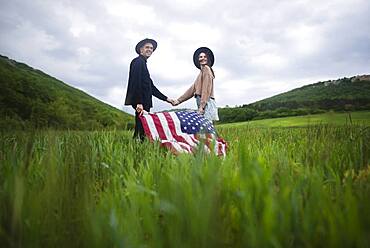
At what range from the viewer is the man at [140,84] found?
648 centimetres

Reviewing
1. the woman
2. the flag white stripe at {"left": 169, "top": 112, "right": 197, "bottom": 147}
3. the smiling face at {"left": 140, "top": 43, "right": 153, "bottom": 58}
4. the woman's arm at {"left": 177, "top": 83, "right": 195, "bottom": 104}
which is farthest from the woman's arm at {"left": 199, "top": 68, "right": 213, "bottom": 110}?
the smiling face at {"left": 140, "top": 43, "right": 153, "bottom": 58}

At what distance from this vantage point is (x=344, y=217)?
1.05m

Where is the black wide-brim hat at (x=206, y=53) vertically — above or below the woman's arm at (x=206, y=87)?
above

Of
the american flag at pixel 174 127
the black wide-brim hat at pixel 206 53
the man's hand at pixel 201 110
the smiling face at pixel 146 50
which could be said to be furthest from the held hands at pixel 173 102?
the smiling face at pixel 146 50

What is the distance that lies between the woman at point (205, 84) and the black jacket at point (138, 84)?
4.23 feet

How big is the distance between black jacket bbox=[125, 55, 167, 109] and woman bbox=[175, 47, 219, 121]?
1291 mm

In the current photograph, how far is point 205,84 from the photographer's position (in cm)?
703

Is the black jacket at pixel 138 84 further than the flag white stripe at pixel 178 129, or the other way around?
the black jacket at pixel 138 84

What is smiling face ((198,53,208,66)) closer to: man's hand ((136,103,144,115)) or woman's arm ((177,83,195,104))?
woman's arm ((177,83,195,104))

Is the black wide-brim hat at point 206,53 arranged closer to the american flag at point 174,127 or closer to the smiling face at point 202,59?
the smiling face at point 202,59

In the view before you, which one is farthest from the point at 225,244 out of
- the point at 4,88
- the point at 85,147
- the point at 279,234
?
the point at 4,88

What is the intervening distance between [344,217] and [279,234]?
0.26 meters

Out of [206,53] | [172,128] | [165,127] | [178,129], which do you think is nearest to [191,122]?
[178,129]

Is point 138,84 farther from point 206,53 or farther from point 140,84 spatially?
point 206,53
